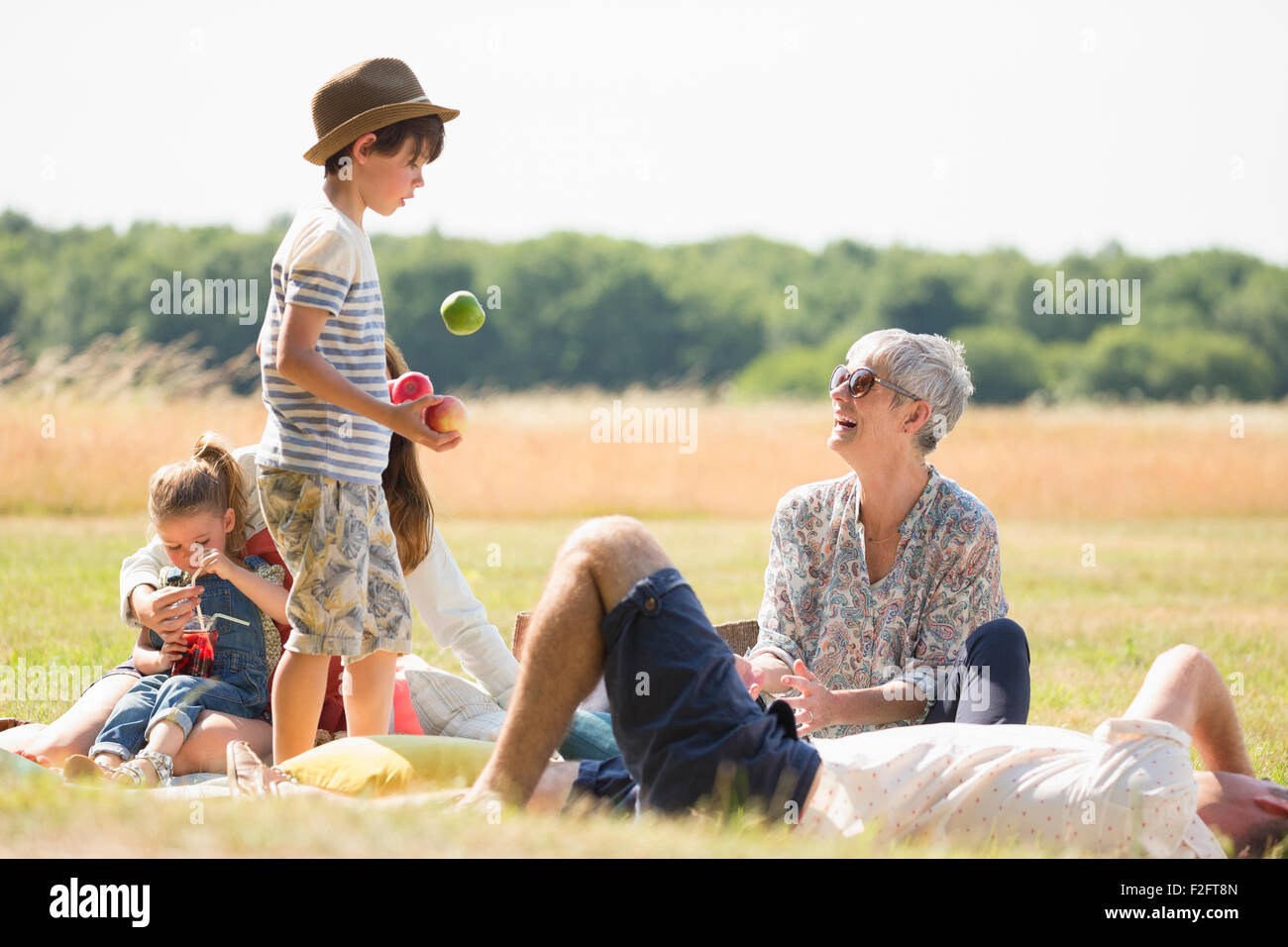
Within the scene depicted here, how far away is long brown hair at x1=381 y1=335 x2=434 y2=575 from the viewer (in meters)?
4.64

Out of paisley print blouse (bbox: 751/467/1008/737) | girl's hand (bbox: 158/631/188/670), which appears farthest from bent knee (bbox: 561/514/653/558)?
girl's hand (bbox: 158/631/188/670)

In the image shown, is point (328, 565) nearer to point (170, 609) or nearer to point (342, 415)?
point (342, 415)

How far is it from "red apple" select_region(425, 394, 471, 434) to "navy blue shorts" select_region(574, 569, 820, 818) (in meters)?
1.06

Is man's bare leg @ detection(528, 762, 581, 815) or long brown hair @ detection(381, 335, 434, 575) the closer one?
man's bare leg @ detection(528, 762, 581, 815)

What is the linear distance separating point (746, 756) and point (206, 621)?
2.19m

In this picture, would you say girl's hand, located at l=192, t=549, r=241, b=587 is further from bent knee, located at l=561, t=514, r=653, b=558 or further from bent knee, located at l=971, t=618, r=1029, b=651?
bent knee, located at l=971, t=618, r=1029, b=651

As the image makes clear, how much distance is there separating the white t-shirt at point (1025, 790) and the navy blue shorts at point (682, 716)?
Result: 165 mm

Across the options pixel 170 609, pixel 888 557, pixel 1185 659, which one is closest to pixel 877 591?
pixel 888 557

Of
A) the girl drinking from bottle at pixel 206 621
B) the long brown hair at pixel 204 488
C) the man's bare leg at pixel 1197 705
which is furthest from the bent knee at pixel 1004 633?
the long brown hair at pixel 204 488

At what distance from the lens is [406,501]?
4.66 m

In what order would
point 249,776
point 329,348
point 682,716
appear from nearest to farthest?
point 682,716 < point 249,776 < point 329,348

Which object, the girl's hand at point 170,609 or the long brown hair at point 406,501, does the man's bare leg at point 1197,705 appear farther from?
the girl's hand at point 170,609

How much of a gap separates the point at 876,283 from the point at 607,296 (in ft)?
49.3
